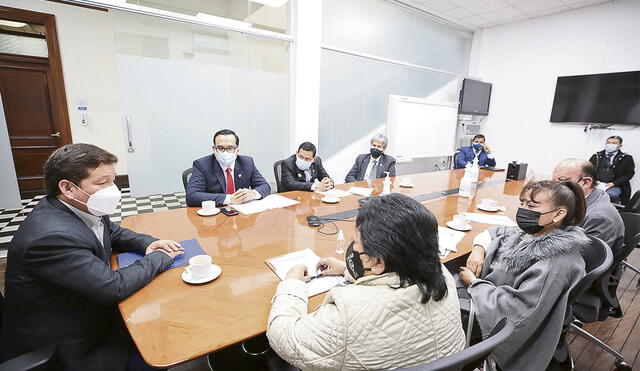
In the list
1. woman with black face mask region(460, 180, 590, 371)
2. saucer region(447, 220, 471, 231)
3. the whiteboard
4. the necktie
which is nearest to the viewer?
woman with black face mask region(460, 180, 590, 371)

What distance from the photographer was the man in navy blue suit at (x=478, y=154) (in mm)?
4582

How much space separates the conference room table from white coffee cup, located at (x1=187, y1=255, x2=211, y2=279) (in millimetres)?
43

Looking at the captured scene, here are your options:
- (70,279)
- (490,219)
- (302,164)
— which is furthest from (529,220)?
(302,164)

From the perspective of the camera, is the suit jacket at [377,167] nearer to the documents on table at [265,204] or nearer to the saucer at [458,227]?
the documents on table at [265,204]

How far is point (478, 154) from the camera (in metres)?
4.62

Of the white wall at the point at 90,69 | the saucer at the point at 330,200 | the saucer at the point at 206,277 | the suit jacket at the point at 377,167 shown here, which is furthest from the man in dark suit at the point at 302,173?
the white wall at the point at 90,69

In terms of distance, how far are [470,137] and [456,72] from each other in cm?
137

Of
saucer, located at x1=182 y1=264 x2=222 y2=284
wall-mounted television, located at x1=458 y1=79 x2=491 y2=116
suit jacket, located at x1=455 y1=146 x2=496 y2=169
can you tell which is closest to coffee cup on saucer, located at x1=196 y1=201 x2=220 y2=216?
saucer, located at x1=182 y1=264 x2=222 y2=284

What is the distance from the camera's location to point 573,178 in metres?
1.87

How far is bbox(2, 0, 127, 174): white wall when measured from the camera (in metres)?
4.53

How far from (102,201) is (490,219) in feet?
7.22

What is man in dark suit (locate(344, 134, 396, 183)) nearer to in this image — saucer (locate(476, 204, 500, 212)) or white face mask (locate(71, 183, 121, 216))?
saucer (locate(476, 204, 500, 212))

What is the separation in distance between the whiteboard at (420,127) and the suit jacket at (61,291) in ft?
15.4

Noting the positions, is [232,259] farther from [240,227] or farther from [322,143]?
[322,143]
